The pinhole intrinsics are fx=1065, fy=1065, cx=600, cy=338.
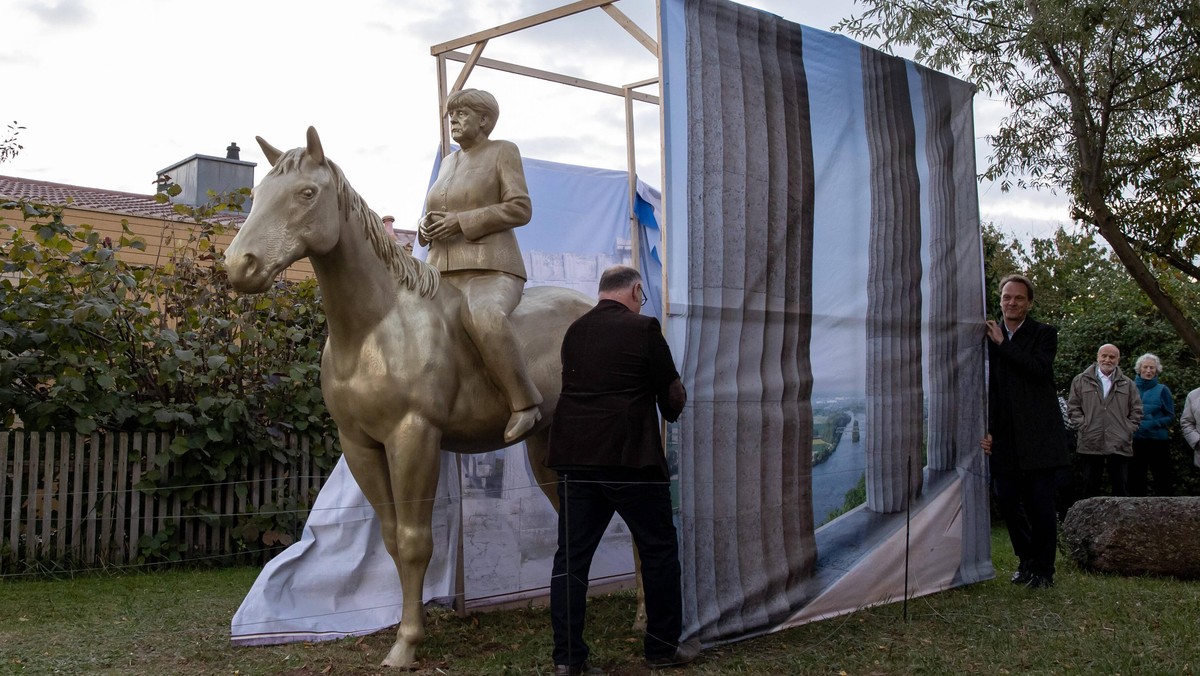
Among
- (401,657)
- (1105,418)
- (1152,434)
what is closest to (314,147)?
(401,657)

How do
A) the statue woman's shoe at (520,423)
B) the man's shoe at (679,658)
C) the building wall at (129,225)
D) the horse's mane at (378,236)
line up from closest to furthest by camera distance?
1. the horse's mane at (378,236)
2. the man's shoe at (679,658)
3. the statue woman's shoe at (520,423)
4. the building wall at (129,225)

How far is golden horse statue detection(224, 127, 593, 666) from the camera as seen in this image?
14.4 ft

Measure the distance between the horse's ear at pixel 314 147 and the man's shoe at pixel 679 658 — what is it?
2545 millimetres

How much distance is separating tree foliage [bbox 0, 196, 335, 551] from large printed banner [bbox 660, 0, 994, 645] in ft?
12.4

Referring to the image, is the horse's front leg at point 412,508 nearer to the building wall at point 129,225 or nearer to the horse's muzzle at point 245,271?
the horse's muzzle at point 245,271

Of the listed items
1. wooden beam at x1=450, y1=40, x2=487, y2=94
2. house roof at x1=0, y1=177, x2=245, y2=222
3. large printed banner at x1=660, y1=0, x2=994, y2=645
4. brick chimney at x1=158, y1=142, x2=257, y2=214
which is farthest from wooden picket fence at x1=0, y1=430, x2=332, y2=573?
brick chimney at x1=158, y1=142, x2=257, y2=214

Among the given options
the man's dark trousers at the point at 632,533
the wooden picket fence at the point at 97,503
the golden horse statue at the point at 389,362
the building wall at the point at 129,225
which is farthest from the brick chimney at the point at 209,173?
the man's dark trousers at the point at 632,533

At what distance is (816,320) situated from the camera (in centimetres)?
544

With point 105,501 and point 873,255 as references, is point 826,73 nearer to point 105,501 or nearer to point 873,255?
point 873,255

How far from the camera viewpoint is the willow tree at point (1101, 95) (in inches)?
345

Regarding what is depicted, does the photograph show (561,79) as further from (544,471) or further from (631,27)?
(544,471)

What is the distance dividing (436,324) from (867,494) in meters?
2.55

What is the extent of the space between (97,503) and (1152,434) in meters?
8.63

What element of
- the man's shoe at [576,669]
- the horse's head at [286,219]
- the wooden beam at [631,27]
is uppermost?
the wooden beam at [631,27]
